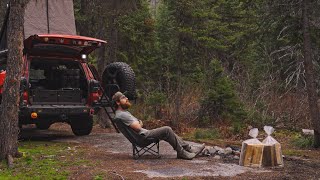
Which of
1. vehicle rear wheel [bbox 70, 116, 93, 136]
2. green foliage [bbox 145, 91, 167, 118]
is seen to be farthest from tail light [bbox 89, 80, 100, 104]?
green foliage [bbox 145, 91, 167, 118]

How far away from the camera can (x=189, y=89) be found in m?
17.2

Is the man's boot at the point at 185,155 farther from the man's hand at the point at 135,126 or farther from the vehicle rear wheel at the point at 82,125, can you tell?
the vehicle rear wheel at the point at 82,125

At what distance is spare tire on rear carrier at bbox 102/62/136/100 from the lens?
11.4 m

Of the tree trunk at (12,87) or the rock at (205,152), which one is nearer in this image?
the tree trunk at (12,87)

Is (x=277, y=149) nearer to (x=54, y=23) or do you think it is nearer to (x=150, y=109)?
(x=54, y=23)

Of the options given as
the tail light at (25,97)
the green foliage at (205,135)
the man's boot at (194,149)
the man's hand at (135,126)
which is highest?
the tail light at (25,97)

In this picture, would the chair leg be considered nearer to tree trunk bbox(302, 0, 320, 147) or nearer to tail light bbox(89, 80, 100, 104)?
tail light bbox(89, 80, 100, 104)

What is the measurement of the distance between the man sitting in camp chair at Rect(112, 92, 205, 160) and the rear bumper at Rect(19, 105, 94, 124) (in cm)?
261

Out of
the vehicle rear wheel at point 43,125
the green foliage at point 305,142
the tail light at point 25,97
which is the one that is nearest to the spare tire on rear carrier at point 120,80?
the tail light at point 25,97

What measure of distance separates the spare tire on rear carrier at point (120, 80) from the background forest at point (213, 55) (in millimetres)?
2607

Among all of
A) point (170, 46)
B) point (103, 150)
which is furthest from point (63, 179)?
point (170, 46)

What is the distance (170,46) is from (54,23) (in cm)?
1288

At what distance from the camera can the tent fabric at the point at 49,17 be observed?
39.2 feet

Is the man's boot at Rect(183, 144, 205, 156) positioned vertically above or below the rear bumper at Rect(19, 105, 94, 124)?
below
